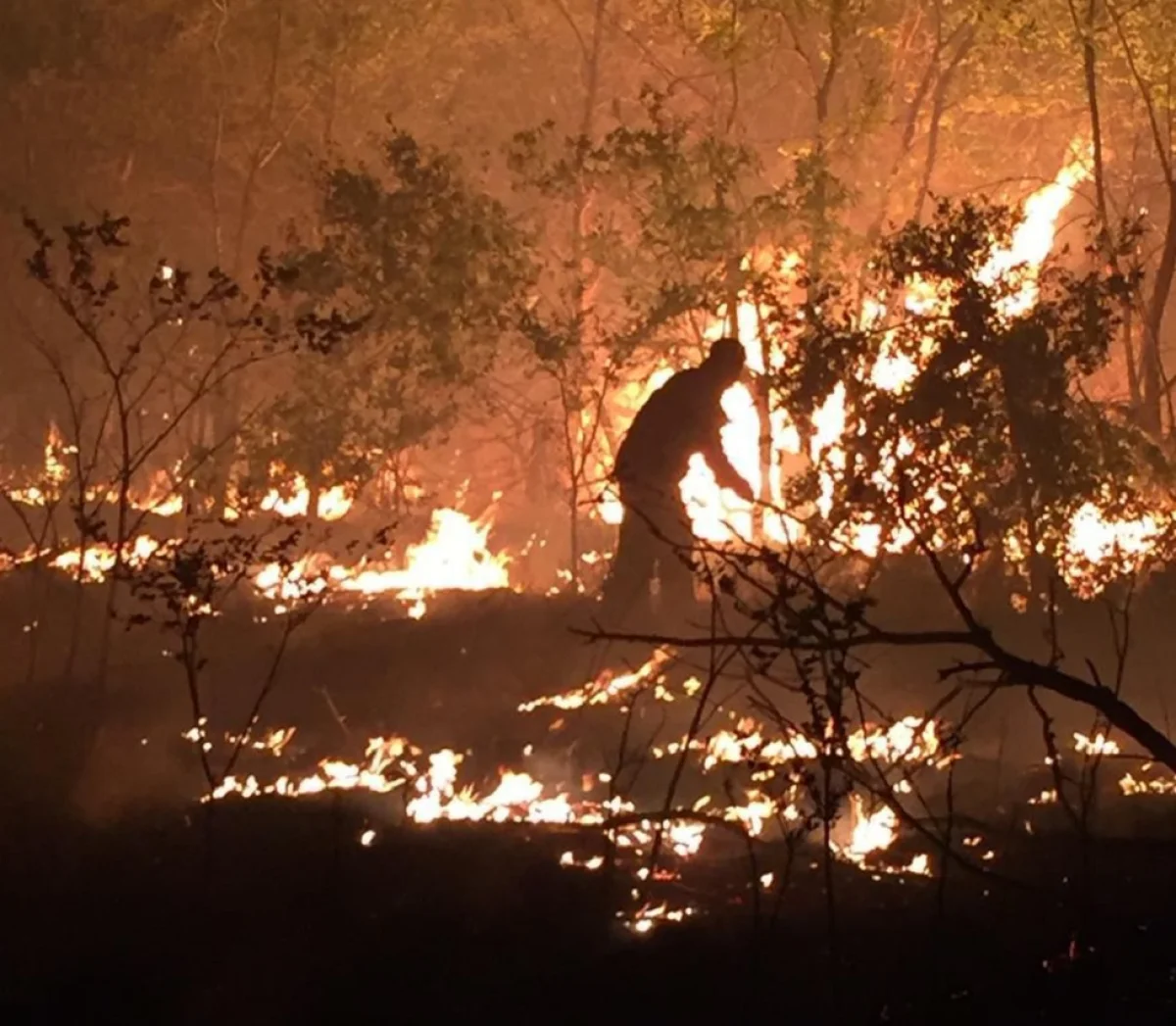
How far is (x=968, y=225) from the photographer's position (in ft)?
34.9

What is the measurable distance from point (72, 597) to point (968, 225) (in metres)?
9.07

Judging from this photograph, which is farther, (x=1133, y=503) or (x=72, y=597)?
(x=72, y=597)

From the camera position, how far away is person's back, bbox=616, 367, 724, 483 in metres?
11.3

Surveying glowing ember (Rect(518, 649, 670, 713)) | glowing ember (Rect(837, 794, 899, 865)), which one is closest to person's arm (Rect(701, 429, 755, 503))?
glowing ember (Rect(518, 649, 670, 713))

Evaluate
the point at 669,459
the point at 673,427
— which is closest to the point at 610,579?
the point at 669,459

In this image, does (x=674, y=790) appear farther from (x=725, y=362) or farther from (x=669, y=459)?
(x=725, y=362)

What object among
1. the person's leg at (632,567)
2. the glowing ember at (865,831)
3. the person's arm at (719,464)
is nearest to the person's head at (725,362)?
the person's arm at (719,464)

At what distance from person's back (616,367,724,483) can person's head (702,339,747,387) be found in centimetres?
6

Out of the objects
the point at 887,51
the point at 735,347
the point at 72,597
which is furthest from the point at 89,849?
the point at 887,51

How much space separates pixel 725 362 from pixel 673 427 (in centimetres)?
63

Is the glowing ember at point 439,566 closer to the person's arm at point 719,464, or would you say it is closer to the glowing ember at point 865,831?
the person's arm at point 719,464

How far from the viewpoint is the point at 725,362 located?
11.2 metres

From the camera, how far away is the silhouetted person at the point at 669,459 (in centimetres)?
1123

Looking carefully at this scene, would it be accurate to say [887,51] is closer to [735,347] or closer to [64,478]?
[735,347]
